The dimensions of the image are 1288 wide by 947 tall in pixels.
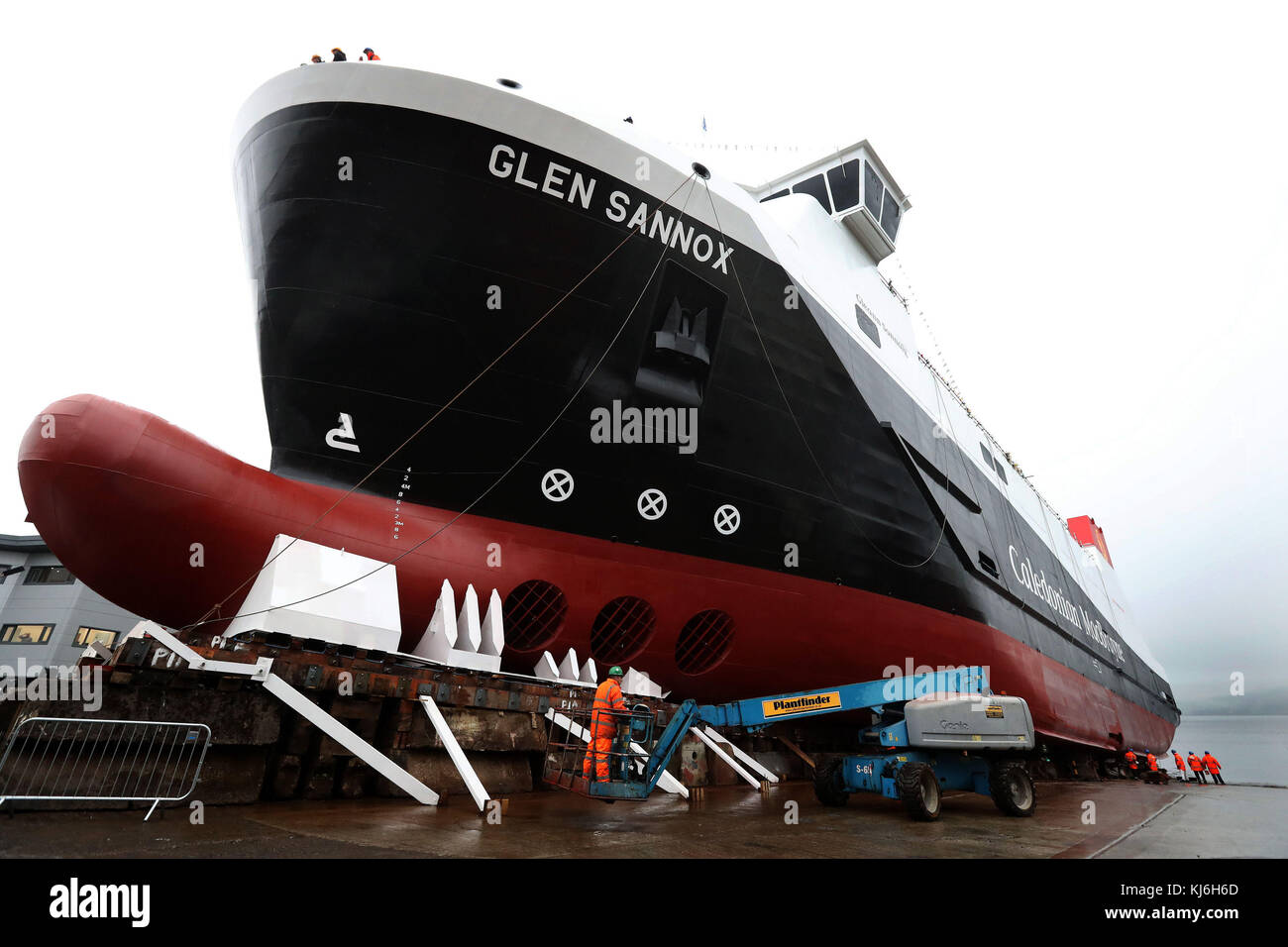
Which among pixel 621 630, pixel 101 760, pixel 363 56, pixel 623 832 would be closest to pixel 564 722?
pixel 621 630

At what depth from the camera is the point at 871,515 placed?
1057 centimetres

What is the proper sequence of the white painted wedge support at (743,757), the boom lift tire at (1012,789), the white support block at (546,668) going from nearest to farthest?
1. the boom lift tire at (1012,789)
2. the white support block at (546,668)
3. the white painted wedge support at (743,757)

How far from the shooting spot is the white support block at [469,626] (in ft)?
22.2

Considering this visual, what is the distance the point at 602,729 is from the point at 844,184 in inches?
508

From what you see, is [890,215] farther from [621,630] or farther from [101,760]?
[101,760]

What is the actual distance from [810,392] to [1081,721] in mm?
14775

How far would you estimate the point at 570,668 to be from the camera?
7.51 meters

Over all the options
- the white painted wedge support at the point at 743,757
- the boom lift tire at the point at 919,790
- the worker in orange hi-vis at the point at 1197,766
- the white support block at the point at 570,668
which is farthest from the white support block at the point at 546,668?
the worker in orange hi-vis at the point at 1197,766

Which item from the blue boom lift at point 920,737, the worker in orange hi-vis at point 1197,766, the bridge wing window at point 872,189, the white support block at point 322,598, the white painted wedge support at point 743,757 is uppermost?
the bridge wing window at point 872,189

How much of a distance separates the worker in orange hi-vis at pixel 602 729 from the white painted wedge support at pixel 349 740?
135 cm

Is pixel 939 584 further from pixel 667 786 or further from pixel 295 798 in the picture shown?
pixel 295 798

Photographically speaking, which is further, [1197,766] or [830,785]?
[1197,766]

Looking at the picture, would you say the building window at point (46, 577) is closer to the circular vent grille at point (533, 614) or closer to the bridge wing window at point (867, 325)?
the circular vent grille at point (533, 614)
